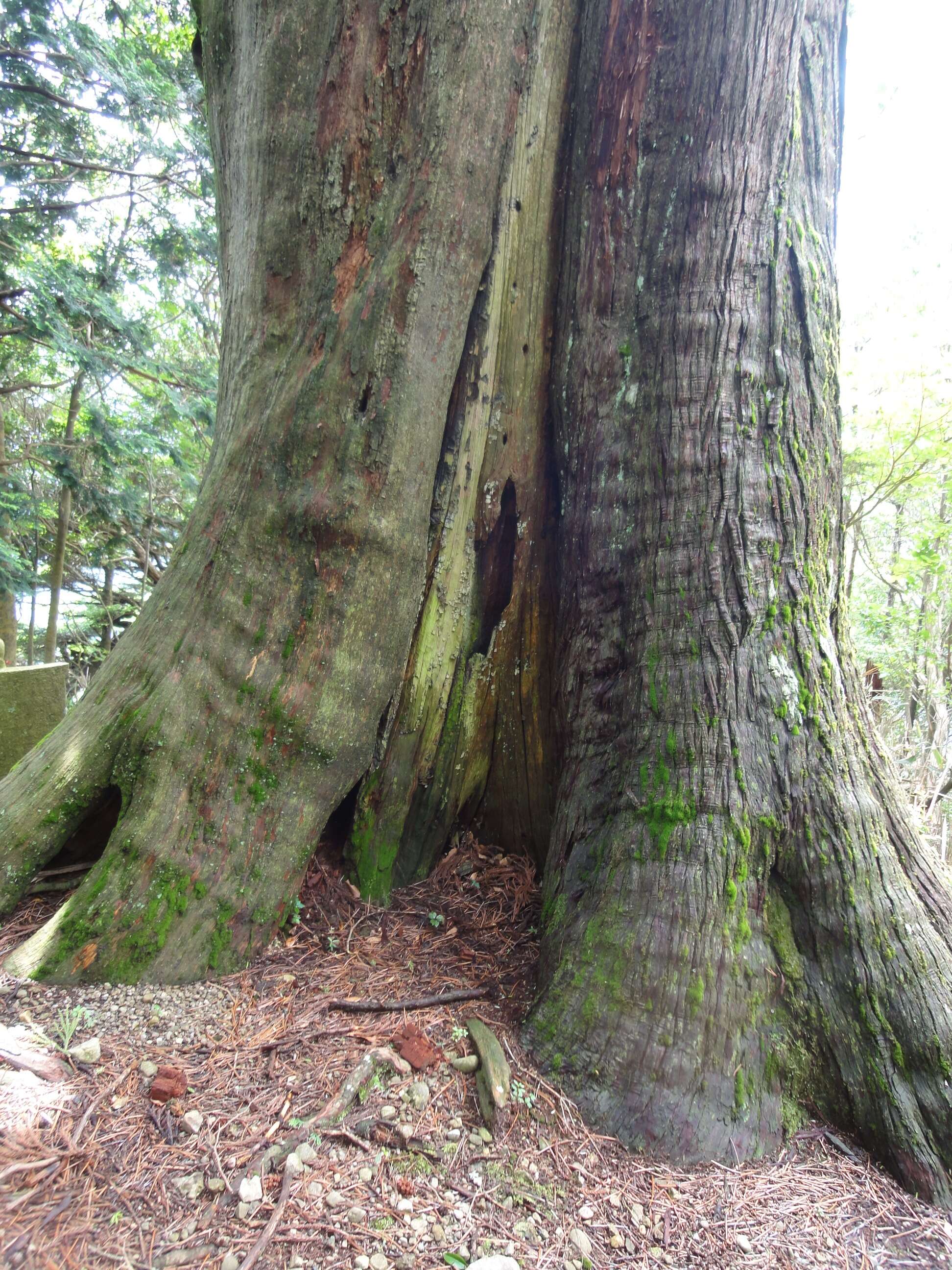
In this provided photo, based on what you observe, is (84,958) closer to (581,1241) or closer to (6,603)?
(581,1241)

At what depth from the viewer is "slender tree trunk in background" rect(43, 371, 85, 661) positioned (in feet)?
31.6

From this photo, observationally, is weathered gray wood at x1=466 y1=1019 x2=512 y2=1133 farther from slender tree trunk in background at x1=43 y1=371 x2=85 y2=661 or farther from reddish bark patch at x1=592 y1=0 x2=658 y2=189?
slender tree trunk in background at x1=43 y1=371 x2=85 y2=661

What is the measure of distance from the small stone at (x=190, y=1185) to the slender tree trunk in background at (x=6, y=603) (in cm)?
926

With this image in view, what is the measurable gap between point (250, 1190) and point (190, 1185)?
0.13m

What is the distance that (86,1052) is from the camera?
1704mm

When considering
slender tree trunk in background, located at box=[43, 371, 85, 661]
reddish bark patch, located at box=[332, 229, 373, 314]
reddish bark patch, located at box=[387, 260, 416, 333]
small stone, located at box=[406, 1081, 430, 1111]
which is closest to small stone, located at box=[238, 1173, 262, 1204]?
small stone, located at box=[406, 1081, 430, 1111]

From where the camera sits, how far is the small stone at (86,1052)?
1.69 m

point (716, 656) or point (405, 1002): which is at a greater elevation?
point (716, 656)

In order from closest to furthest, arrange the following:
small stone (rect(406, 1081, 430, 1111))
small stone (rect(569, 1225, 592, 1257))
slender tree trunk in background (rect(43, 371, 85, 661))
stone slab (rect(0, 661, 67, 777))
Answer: small stone (rect(569, 1225, 592, 1257)) < small stone (rect(406, 1081, 430, 1111)) < stone slab (rect(0, 661, 67, 777)) < slender tree trunk in background (rect(43, 371, 85, 661))

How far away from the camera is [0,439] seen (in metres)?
9.67

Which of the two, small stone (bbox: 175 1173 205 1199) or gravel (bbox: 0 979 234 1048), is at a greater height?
gravel (bbox: 0 979 234 1048)

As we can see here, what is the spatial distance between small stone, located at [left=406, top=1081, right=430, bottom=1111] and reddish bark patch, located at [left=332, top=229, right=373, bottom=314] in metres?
2.55

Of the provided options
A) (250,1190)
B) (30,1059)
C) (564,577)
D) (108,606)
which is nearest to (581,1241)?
(250,1190)

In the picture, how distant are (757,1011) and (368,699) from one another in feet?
5.13
